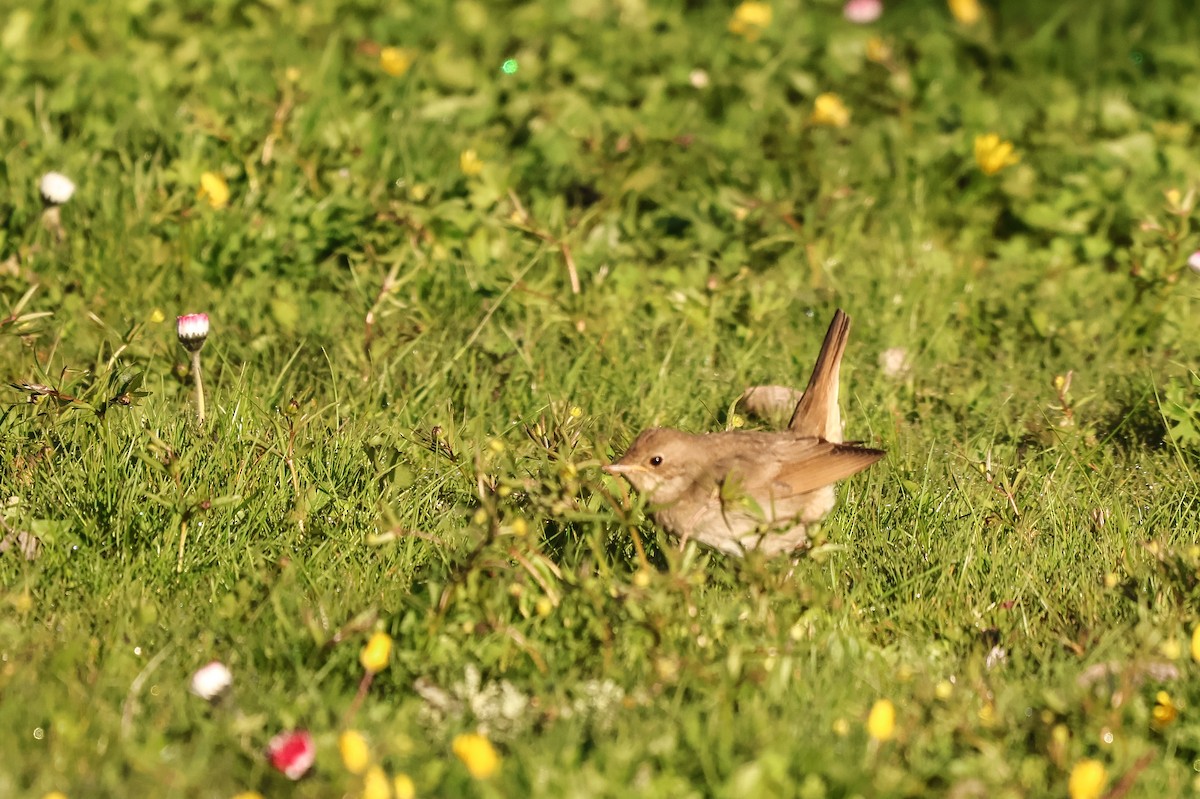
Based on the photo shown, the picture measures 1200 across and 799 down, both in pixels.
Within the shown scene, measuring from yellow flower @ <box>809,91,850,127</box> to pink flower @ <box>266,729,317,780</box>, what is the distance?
3.99m

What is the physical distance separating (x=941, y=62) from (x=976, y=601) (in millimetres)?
3559

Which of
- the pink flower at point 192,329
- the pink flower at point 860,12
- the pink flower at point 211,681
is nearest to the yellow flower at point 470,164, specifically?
the pink flower at point 192,329

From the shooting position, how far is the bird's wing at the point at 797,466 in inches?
168

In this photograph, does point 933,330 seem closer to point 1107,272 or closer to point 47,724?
point 1107,272

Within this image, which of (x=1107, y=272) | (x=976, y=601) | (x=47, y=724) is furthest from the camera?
(x=1107, y=272)

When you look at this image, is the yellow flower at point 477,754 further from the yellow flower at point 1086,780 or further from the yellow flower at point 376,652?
the yellow flower at point 1086,780

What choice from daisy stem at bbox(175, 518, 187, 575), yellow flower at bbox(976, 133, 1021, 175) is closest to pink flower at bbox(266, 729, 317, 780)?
daisy stem at bbox(175, 518, 187, 575)

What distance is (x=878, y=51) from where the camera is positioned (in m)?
6.80

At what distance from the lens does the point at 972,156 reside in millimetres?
6273

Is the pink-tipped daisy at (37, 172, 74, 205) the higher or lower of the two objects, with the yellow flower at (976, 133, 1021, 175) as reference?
lower

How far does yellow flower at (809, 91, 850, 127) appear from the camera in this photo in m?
6.36

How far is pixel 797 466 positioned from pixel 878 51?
3.08 meters

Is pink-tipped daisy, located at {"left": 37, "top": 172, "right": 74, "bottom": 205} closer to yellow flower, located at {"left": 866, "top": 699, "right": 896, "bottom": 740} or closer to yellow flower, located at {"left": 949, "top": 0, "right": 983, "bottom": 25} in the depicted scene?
yellow flower, located at {"left": 866, "top": 699, "right": 896, "bottom": 740}

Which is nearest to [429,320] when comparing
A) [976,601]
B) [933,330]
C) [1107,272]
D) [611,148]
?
[611,148]
